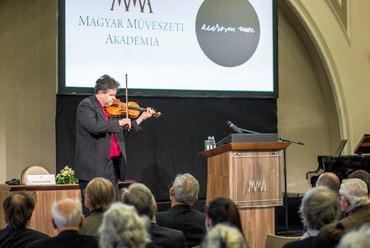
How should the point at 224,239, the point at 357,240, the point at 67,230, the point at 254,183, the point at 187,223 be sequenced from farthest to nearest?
the point at 254,183, the point at 187,223, the point at 67,230, the point at 224,239, the point at 357,240

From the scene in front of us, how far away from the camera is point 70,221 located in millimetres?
2572

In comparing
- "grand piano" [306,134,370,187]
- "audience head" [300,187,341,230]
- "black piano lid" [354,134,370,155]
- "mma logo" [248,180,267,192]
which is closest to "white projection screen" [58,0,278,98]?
"grand piano" [306,134,370,187]

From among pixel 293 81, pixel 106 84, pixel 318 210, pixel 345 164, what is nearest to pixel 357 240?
pixel 318 210

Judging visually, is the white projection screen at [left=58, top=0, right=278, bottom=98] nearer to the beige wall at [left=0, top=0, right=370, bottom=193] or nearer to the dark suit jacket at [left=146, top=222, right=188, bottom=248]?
the beige wall at [left=0, top=0, right=370, bottom=193]

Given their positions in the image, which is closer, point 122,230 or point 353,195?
point 122,230

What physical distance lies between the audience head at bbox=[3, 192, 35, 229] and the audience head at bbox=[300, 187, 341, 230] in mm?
1539

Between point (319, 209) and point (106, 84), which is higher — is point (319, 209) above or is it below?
below

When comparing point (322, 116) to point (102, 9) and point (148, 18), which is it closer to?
point (148, 18)

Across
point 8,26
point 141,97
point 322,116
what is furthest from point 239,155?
point 322,116

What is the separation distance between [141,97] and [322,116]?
3728 millimetres

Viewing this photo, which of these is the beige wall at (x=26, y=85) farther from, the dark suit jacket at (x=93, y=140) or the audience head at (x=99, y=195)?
the audience head at (x=99, y=195)

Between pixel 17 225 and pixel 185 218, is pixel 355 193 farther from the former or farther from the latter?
pixel 17 225

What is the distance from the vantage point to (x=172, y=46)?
731 centimetres

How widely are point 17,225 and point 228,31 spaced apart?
537cm
